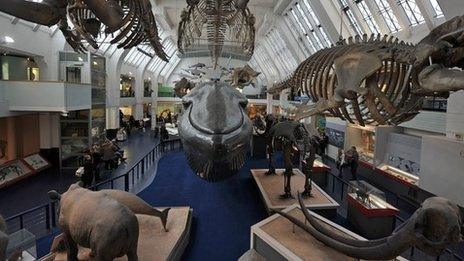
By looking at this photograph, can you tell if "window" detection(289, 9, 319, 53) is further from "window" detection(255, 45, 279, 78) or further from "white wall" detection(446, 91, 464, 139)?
"window" detection(255, 45, 279, 78)

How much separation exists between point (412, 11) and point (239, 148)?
9832 millimetres

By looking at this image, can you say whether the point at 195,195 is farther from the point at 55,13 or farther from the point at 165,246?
the point at 55,13

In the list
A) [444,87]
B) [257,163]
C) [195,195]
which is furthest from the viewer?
[257,163]

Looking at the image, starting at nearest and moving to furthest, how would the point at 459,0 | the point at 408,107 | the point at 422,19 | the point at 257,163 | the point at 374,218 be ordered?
the point at 408,107, the point at 374,218, the point at 459,0, the point at 422,19, the point at 257,163

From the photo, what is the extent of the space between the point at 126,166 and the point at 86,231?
29.6 feet

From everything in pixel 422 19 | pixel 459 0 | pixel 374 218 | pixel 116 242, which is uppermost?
pixel 422 19

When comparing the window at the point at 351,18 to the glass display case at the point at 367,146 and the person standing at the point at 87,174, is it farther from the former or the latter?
the person standing at the point at 87,174

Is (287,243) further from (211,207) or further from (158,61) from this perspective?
(158,61)

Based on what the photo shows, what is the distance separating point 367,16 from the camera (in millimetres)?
12125

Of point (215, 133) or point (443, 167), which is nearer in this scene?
point (215, 133)

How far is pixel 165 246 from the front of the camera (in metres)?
4.22

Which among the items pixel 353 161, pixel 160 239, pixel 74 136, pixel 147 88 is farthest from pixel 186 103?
pixel 147 88

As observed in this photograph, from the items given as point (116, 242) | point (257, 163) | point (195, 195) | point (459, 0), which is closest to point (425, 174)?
point (459, 0)

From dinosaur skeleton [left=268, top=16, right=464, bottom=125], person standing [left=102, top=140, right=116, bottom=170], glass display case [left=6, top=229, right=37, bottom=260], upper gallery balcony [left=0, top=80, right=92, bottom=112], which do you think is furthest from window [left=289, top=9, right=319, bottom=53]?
glass display case [left=6, top=229, right=37, bottom=260]
